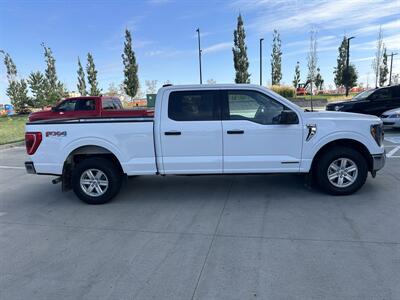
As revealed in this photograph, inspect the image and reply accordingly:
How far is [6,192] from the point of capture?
19.7 ft

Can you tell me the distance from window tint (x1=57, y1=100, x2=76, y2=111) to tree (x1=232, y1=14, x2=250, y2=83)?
26.9 metres

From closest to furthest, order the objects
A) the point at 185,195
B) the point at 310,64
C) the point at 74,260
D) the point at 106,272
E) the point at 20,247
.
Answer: the point at 106,272
the point at 74,260
the point at 20,247
the point at 185,195
the point at 310,64

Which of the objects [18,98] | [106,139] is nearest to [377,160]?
[106,139]

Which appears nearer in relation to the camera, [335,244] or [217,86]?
[335,244]

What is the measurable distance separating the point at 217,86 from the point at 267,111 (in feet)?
2.94

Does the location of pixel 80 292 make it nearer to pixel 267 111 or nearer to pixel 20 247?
pixel 20 247

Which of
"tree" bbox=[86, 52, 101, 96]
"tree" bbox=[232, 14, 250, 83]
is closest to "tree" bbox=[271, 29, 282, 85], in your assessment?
"tree" bbox=[232, 14, 250, 83]

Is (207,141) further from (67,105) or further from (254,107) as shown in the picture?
(67,105)

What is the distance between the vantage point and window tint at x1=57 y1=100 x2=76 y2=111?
13555 mm

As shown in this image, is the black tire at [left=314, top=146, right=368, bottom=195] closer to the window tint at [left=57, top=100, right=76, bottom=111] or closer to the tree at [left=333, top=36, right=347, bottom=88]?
the window tint at [left=57, top=100, right=76, bottom=111]

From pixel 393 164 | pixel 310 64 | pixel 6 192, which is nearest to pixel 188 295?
pixel 6 192

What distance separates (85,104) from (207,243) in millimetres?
11342

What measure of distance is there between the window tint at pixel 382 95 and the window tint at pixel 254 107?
9.69 meters

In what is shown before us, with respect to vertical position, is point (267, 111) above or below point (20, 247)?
above
